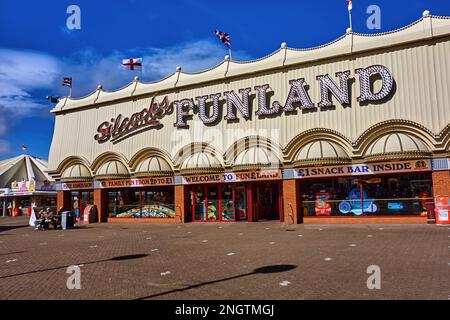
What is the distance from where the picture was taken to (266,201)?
26.6 metres

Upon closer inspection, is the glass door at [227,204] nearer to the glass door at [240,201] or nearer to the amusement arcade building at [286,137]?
the amusement arcade building at [286,137]

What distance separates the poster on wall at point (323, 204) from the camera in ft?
75.0

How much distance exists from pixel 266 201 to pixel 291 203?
357cm

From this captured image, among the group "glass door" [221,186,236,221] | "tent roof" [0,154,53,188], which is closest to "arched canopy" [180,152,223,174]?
"glass door" [221,186,236,221]

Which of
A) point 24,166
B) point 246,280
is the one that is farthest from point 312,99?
point 24,166

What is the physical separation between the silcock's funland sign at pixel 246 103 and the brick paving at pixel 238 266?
8074mm

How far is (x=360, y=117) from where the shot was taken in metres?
21.8

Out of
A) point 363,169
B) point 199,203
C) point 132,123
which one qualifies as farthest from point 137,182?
point 363,169

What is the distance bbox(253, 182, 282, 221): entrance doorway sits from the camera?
25.5 m

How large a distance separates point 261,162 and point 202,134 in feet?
17.5

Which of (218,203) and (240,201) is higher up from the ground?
(240,201)

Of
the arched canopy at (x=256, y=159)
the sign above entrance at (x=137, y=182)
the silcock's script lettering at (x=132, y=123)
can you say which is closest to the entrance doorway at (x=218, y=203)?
the sign above entrance at (x=137, y=182)

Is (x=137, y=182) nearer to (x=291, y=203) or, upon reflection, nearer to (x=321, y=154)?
(x=291, y=203)

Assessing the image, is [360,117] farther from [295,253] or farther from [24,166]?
[24,166]
